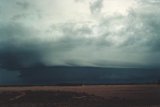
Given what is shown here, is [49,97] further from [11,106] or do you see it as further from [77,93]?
[11,106]

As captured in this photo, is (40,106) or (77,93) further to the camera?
(77,93)

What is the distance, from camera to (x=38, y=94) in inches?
5335

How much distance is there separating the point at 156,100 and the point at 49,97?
2871 centimetres

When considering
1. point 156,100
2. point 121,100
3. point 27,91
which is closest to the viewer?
point 121,100

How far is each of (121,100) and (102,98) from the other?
6.05 meters

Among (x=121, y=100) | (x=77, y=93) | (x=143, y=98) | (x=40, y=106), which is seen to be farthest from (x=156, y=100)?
(x=40, y=106)

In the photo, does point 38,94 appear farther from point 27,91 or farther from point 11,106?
point 11,106

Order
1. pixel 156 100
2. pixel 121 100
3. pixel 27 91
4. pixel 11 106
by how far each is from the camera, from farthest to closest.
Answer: pixel 27 91 → pixel 156 100 → pixel 121 100 → pixel 11 106

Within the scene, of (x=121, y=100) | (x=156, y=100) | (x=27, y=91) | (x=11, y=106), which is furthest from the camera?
(x=27, y=91)

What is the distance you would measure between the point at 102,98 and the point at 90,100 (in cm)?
497

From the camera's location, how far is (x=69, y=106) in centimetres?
10969

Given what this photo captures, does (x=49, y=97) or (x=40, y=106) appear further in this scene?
(x=49, y=97)

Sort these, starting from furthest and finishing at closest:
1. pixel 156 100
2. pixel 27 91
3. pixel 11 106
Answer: pixel 27 91
pixel 156 100
pixel 11 106

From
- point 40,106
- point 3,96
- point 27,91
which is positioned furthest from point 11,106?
point 27,91
